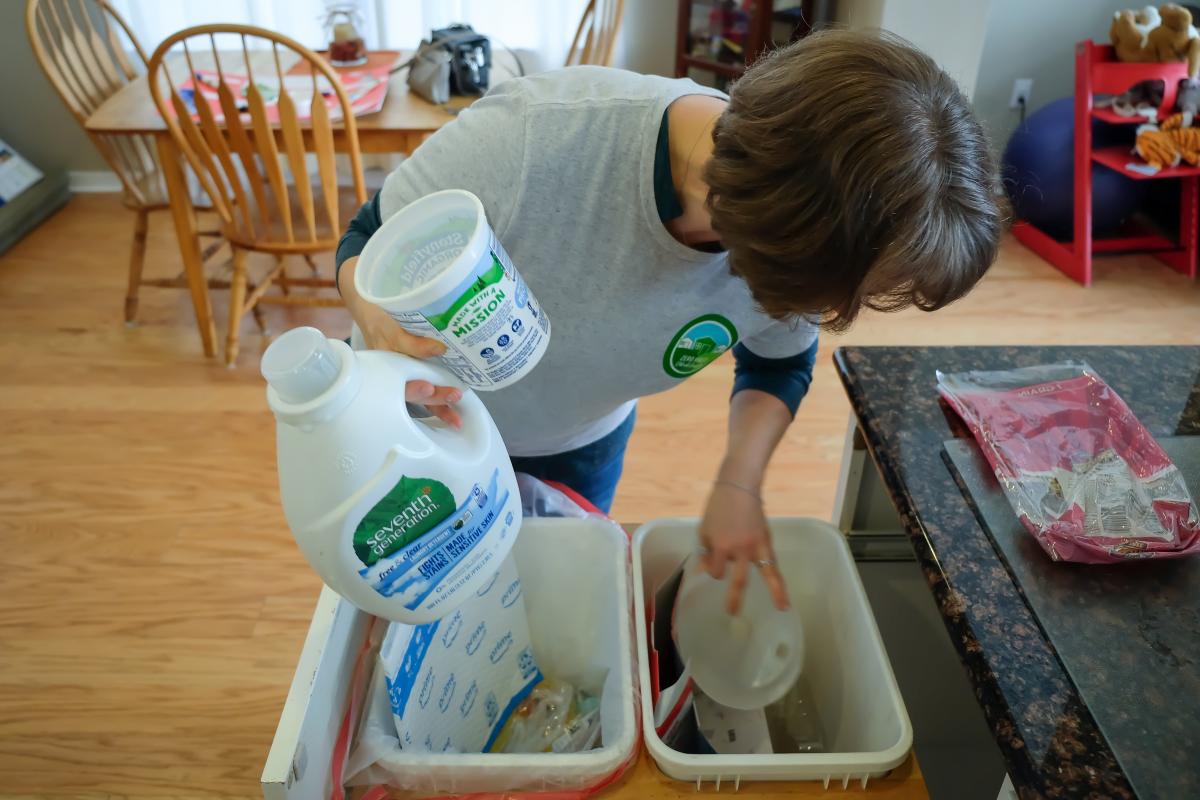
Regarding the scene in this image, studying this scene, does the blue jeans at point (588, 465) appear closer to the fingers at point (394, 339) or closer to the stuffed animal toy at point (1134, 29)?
the fingers at point (394, 339)

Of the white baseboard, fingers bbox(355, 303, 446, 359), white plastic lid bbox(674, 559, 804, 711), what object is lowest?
the white baseboard

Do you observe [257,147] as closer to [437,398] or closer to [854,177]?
[437,398]

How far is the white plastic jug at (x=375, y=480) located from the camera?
1.68ft

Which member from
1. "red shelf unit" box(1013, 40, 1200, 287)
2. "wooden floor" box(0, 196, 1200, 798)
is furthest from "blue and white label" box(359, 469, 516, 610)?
"red shelf unit" box(1013, 40, 1200, 287)

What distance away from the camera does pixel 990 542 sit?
70 centimetres

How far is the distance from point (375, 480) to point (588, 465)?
0.61 meters

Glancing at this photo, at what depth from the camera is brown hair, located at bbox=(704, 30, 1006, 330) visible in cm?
57

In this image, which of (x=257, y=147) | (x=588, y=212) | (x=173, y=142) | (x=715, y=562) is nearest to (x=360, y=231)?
(x=588, y=212)

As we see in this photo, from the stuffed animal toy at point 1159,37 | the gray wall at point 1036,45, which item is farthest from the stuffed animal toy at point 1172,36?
the gray wall at point 1036,45

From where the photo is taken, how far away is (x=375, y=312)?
2.16 ft

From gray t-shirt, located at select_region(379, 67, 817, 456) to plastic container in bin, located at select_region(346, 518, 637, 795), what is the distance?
0.56ft

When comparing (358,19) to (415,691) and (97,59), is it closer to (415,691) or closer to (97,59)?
(97,59)

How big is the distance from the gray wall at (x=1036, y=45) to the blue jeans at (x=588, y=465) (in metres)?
2.43

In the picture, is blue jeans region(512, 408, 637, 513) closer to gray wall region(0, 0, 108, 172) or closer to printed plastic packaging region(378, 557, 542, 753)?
printed plastic packaging region(378, 557, 542, 753)
